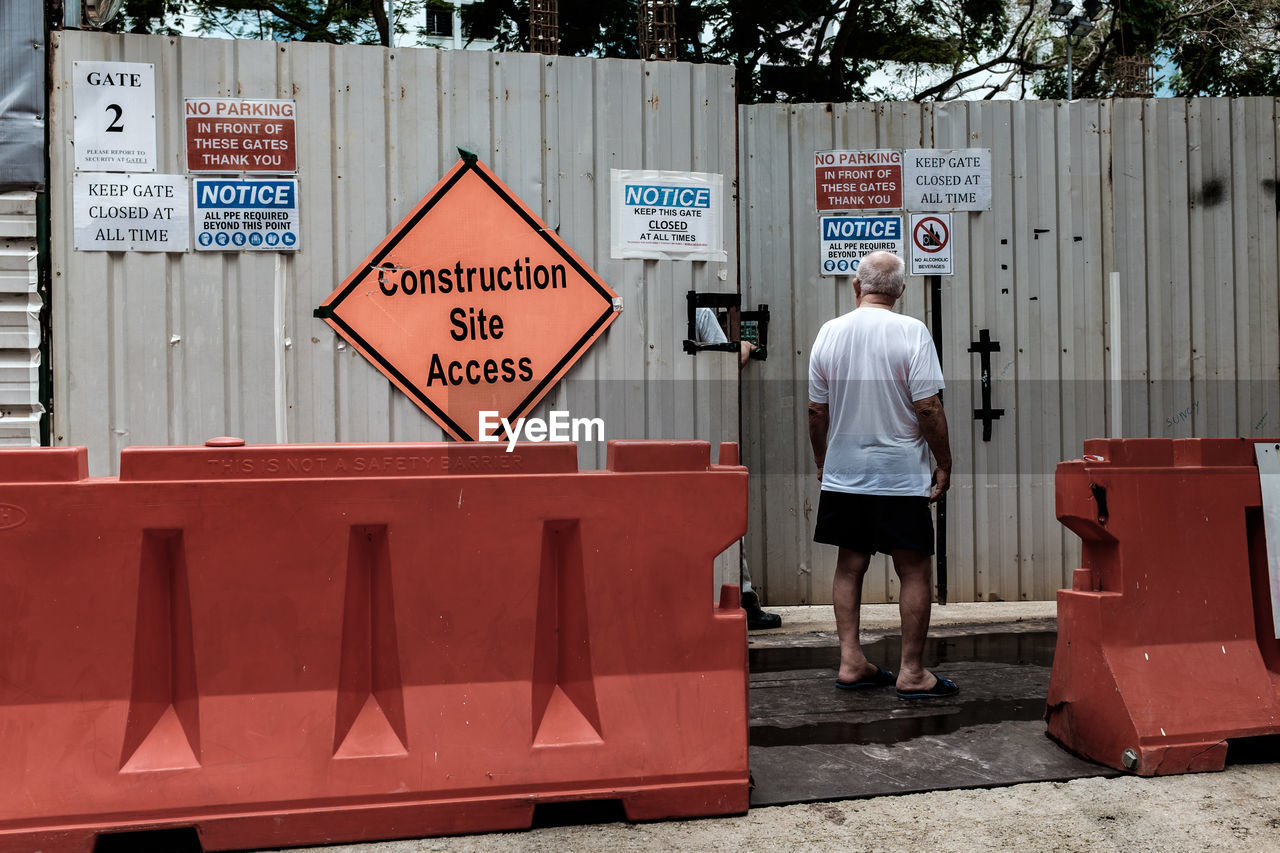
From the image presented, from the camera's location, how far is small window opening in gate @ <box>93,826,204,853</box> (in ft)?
10.2

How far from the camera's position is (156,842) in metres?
3.13

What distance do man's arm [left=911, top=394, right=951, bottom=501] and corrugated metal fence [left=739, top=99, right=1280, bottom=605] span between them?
214 cm

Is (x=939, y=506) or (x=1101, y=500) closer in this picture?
(x=1101, y=500)

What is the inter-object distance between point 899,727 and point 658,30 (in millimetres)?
4420

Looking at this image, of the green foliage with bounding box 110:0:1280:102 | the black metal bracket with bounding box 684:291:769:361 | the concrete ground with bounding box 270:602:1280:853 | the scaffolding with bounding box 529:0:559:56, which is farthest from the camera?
the green foliage with bounding box 110:0:1280:102

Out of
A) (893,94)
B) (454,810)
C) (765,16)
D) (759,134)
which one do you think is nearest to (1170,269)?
(759,134)

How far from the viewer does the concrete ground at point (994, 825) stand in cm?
307

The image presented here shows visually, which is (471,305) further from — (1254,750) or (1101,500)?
(1254,750)

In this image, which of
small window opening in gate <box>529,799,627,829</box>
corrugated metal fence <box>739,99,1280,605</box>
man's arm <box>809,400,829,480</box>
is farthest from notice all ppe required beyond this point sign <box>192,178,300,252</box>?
small window opening in gate <box>529,799,627,829</box>

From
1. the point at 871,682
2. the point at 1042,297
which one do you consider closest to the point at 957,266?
the point at 1042,297

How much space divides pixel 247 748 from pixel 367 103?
3.95 meters

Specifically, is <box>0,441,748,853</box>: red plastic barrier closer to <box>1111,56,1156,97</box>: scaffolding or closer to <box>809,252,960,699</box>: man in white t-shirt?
<box>809,252,960,699</box>: man in white t-shirt

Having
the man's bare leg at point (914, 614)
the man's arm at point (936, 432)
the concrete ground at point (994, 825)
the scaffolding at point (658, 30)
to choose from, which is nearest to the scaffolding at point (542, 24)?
the scaffolding at point (658, 30)

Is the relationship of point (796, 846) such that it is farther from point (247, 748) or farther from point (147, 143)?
point (147, 143)
